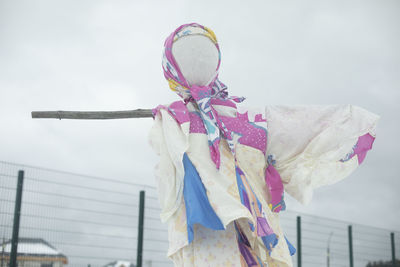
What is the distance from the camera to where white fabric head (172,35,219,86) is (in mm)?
2373

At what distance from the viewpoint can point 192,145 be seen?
88.4 inches

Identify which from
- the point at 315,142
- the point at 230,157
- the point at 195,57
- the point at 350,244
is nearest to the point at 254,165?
the point at 230,157

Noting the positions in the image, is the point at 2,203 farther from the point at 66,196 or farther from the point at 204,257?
the point at 204,257

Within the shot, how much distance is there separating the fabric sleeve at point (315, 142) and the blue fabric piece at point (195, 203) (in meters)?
0.56

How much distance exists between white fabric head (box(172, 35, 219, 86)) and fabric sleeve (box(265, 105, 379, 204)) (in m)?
0.45

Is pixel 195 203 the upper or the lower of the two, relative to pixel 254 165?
lower

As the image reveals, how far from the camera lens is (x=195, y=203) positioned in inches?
80.7

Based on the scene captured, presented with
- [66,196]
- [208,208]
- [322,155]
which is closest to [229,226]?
[208,208]

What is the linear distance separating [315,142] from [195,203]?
843 mm

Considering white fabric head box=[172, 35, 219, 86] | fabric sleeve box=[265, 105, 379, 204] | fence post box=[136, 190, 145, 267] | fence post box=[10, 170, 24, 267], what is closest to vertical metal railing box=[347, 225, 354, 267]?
fence post box=[136, 190, 145, 267]

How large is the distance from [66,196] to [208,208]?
3.15 m

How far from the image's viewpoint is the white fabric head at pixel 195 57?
7.79ft

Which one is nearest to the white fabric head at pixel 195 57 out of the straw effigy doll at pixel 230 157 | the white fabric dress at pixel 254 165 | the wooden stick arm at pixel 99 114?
the straw effigy doll at pixel 230 157

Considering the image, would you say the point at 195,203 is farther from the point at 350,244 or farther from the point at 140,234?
the point at 350,244
